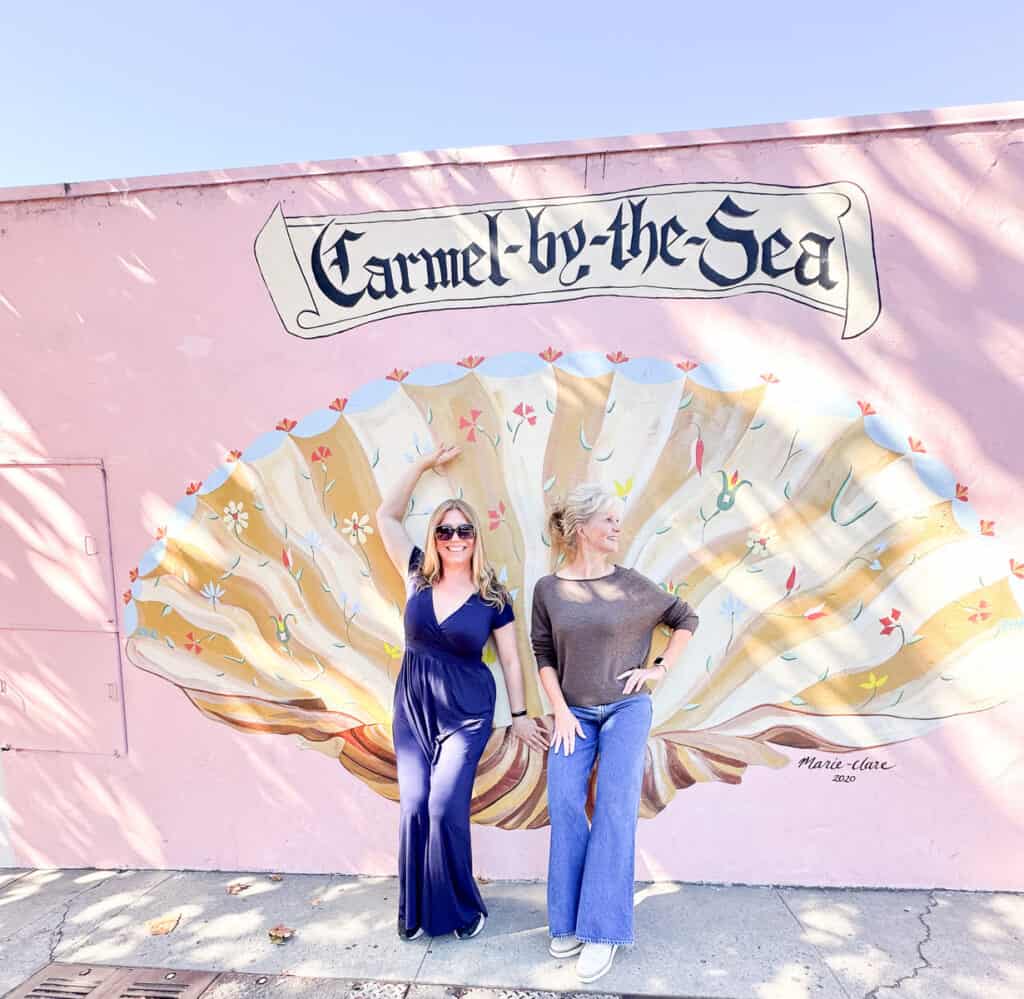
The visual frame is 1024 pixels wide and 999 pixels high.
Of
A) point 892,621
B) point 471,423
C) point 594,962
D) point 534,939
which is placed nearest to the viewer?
point 594,962

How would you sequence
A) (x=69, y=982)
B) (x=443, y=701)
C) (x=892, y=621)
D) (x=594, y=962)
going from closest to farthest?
1. (x=594, y=962)
2. (x=69, y=982)
3. (x=443, y=701)
4. (x=892, y=621)

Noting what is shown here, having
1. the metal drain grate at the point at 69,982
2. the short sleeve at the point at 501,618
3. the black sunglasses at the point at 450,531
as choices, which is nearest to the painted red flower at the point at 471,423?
the black sunglasses at the point at 450,531

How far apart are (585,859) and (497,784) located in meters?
0.62

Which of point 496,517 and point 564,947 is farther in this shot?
point 496,517

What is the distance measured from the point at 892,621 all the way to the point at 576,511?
1602mm

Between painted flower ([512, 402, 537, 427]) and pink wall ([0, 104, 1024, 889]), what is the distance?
27cm

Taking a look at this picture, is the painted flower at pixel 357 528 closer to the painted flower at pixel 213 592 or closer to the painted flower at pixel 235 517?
the painted flower at pixel 235 517

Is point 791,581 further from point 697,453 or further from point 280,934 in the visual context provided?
point 280,934

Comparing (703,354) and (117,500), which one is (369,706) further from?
(703,354)

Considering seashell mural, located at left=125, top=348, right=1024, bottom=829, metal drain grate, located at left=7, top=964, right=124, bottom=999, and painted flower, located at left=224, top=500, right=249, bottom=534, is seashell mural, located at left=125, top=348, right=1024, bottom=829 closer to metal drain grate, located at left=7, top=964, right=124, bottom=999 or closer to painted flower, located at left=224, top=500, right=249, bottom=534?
painted flower, located at left=224, top=500, right=249, bottom=534

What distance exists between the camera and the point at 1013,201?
275 centimetres

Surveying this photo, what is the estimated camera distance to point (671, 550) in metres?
2.93

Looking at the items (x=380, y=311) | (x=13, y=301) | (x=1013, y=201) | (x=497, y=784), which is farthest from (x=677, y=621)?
(x=13, y=301)

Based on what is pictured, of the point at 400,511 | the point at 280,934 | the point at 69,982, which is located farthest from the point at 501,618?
the point at 69,982
